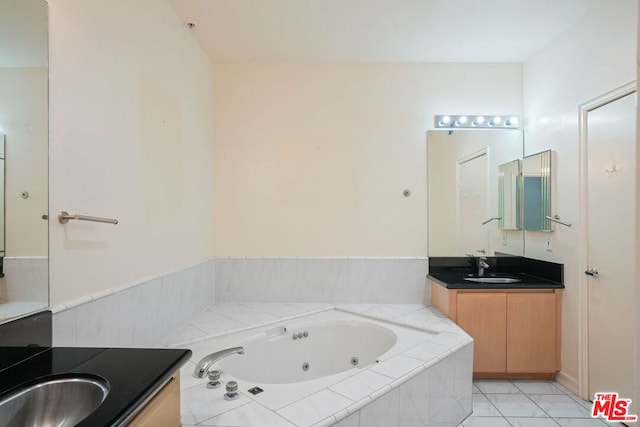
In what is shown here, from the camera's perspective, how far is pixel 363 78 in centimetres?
316

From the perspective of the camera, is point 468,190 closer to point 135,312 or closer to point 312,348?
point 312,348

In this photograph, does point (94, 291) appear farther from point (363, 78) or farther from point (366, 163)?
point (363, 78)

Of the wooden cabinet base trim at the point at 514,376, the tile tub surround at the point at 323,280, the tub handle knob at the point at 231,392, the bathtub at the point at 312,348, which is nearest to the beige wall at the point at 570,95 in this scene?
the wooden cabinet base trim at the point at 514,376

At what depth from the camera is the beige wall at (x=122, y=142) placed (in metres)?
1.43

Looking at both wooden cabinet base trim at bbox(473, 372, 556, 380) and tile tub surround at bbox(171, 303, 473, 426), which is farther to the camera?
wooden cabinet base trim at bbox(473, 372, 556, 380)

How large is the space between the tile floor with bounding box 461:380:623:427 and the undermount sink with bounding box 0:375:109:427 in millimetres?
2092

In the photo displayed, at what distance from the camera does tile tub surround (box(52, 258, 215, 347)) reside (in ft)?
4.77

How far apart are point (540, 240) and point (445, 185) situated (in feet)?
2.93

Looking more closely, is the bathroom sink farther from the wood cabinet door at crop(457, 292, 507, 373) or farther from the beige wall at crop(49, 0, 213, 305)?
the beige wall at crop(49, 0, 213, 305)

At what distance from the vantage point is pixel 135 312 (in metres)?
1.90

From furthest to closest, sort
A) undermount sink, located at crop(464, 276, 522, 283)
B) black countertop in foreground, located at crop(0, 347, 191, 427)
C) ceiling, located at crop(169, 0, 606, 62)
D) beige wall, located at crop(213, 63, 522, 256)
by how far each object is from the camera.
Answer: beige wall, located at crop(213, 63, 522, 256), undermount sink, located at crop(464, 276, 522, 283), ceiling, located at crop(169, 0, 606, 62), black countertop in foreground, located at crop(0, 347, 191, 427)

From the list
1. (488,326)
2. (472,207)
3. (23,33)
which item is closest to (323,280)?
(488,326)

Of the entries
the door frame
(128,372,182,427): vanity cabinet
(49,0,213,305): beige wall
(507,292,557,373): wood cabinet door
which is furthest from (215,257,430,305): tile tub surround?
(128,372,182,427): vanity cabinet

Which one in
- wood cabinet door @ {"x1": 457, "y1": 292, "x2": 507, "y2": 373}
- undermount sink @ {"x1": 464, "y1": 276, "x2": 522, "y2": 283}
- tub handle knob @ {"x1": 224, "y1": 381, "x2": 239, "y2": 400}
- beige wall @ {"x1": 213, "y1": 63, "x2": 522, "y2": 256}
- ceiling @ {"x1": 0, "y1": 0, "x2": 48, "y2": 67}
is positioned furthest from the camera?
beige wall @ {"x1": 213, "y1": 63, "x2": 522, "y2": 256}
